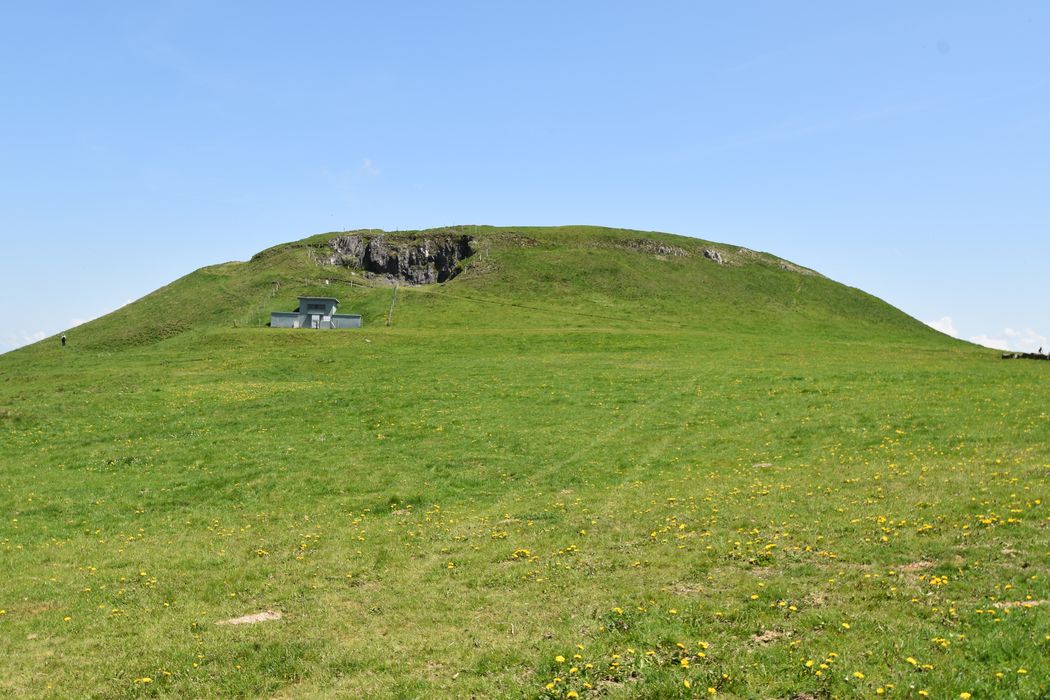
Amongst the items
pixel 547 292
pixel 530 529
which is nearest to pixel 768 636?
pixel 530 529

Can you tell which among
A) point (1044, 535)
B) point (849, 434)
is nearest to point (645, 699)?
point (1044, 535)

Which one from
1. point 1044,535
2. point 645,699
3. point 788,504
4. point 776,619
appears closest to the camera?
point 645,699

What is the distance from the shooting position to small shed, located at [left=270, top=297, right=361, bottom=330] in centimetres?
10150

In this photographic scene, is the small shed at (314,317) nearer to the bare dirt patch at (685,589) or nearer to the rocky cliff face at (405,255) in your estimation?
the rocky cliff face at (405,255)

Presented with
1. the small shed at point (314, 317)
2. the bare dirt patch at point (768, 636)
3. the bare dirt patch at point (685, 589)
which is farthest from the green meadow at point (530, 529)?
the small shed at point (314, 317)

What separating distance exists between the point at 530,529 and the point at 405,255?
12907 cm

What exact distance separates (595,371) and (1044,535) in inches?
1651

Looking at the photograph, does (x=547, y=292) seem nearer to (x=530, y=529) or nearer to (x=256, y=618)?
(x=530, y=529)

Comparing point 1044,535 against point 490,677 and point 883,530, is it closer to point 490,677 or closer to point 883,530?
point 883,530

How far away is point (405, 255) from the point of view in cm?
14688

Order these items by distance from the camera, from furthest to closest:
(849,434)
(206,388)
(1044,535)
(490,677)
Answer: (206,388), (849,434), (1044,535), (490,677)

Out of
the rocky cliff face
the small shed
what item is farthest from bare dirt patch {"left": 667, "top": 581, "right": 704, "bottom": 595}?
the rocky cliff face

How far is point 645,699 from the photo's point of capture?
11133 millimetres

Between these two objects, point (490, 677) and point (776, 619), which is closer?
point (490, 677)
